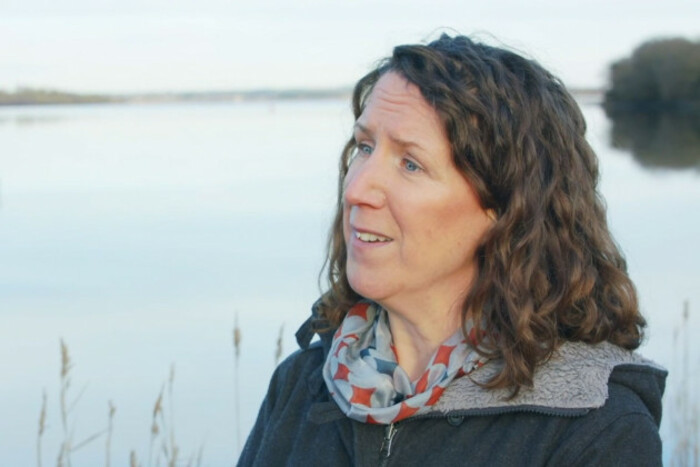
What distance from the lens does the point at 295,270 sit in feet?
35.0

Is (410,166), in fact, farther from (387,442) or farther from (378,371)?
(387,442)

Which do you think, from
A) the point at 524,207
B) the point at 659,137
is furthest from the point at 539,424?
the point at 659,137

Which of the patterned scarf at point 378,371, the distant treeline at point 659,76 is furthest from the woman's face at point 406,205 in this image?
the distant treeline at point 659,76

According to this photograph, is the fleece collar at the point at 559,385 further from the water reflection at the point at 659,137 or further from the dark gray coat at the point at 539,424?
the water reflection at the point at 659,137

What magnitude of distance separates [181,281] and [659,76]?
34.5 meters

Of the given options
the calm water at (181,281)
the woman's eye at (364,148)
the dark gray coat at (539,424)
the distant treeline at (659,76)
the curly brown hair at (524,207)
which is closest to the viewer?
the dark gray coat at (539,424)

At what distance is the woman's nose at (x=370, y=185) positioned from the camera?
2.41 m

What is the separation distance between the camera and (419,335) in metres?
2.57

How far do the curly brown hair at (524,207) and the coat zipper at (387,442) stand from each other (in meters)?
0.23

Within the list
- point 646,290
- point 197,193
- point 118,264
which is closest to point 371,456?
point 646,290

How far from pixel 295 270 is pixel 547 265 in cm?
825

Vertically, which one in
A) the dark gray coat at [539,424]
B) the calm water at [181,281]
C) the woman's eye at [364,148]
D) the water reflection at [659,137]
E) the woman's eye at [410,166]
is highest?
the woman's eye at [364,148]

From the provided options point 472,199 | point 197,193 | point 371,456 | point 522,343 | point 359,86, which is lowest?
point 197,193

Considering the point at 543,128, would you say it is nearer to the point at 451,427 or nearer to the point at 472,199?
the point at 472,199
